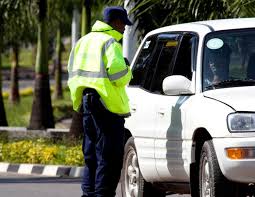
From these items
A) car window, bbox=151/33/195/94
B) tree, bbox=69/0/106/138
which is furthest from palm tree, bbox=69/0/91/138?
car window, bbox=151/33/195/94

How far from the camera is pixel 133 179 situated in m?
11.2

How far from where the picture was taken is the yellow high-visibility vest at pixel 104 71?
999cm

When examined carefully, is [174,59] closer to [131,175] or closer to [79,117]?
[131,175]

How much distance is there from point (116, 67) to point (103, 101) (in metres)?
0.32

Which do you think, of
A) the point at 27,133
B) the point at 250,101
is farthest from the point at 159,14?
the point at 250,101

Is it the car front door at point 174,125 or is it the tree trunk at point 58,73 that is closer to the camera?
the car front door at point 174,125

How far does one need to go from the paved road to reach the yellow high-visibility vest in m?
3.23

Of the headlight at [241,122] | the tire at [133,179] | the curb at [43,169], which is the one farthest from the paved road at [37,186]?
the headlight at [241,122]

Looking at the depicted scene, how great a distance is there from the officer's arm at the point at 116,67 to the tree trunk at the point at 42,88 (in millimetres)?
14644

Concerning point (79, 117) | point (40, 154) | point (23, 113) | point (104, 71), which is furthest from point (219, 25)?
point (23, 113)

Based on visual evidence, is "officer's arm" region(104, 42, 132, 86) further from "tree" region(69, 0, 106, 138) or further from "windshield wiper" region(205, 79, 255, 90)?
"tree" region(69, 0, 106, 138)

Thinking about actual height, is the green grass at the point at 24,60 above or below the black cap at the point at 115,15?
above

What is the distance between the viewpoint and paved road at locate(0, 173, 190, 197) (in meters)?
13.3

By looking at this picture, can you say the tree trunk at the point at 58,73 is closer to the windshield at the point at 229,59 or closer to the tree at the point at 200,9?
the tree at the point at 200,9
